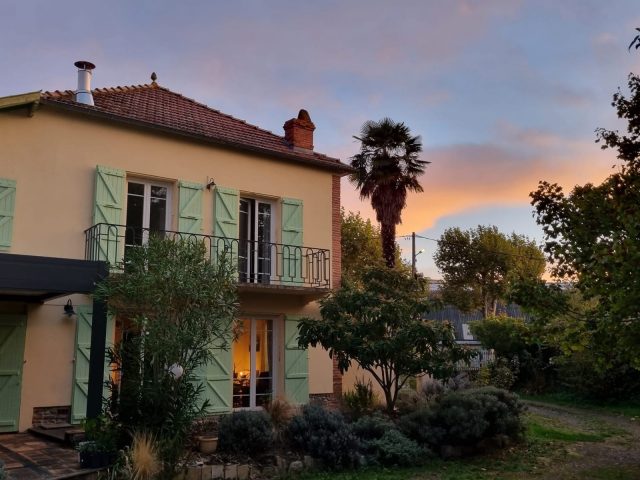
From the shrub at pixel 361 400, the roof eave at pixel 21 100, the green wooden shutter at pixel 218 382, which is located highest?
the roof eave at pixel 21 100

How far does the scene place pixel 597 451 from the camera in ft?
34.2

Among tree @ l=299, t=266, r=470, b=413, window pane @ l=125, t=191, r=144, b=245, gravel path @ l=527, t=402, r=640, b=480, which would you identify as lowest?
gravel path @ l=527, t=402, r=640, b=480

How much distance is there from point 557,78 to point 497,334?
11.1 m

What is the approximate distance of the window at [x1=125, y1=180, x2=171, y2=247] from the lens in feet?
37.8

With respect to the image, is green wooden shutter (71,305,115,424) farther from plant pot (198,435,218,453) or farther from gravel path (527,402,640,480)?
gravel path (527,402,640,480)

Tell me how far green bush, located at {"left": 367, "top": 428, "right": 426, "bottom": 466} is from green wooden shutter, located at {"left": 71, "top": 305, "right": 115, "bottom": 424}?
470cm

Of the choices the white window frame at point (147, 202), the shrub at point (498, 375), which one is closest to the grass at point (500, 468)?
the shrub at point (498, 375)

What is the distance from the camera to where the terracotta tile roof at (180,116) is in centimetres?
1162

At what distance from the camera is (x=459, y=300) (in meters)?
35.0

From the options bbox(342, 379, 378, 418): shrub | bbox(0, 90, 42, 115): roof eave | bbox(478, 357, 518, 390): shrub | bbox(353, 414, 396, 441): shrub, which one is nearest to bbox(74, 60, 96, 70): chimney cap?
bbox(0, 90, 42, 115): roof eave

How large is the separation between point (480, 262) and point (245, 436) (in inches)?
1106

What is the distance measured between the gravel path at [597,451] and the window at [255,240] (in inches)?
263

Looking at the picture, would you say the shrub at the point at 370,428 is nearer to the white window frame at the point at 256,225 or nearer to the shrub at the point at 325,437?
the shrub at the point at 325,437

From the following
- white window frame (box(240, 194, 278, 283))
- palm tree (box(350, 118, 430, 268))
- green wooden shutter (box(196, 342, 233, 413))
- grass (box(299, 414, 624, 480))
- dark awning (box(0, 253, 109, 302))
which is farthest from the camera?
palm tree (box(350, 118, 430, 268))
